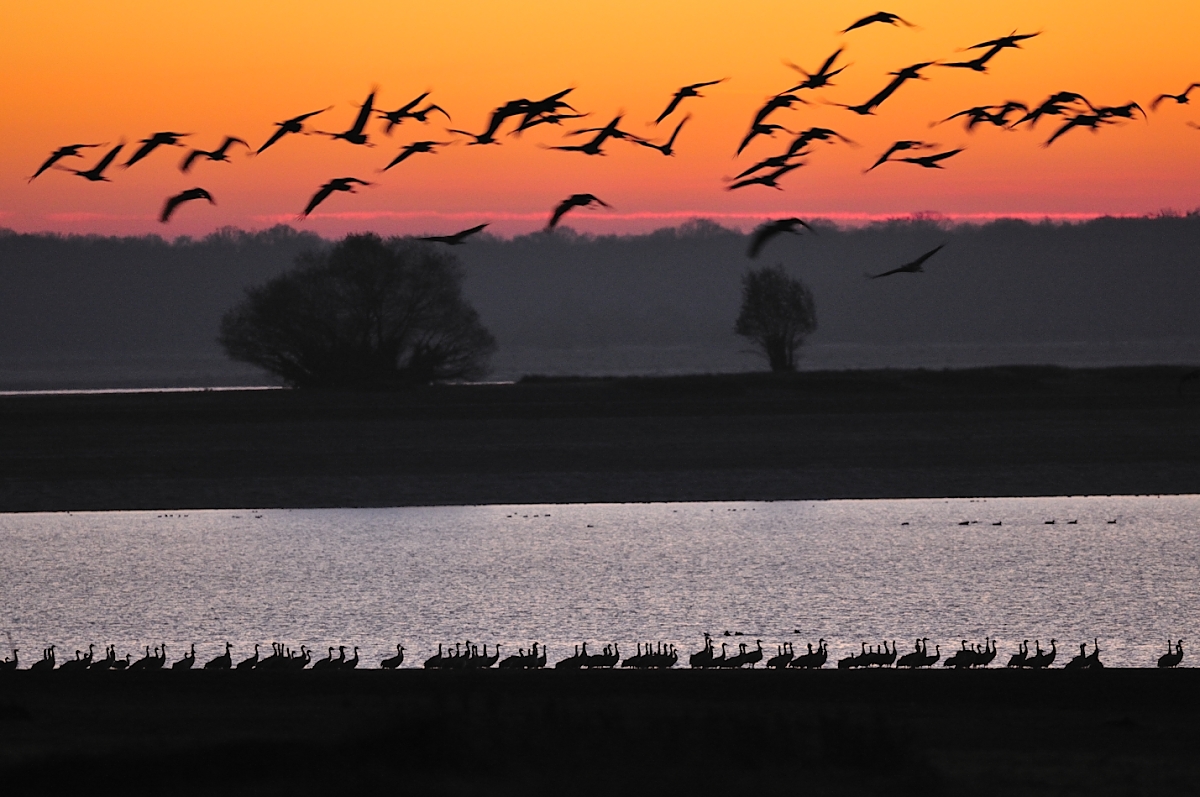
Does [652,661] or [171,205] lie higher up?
[171,205]

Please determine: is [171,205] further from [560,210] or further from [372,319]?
[372,319]

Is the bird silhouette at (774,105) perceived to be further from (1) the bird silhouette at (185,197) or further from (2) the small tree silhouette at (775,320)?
(2) the small tree silhouette at (775,320)

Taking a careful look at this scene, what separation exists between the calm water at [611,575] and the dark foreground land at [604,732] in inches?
95.1

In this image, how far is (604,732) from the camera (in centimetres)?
1209

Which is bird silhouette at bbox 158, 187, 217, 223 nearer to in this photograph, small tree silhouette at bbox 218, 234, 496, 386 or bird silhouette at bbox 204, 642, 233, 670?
bird silhouette at bbox 204, 642, 233, 670

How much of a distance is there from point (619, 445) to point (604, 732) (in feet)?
96.8

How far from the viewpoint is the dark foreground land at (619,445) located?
3528 centimetres

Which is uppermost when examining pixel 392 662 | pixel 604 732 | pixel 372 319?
pixel 372 319

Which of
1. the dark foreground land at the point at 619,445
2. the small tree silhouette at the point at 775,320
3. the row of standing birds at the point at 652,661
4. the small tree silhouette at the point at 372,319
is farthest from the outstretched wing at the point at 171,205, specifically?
the small tree silhouette at the point at 775,320

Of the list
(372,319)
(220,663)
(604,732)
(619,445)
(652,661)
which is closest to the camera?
(604,732)

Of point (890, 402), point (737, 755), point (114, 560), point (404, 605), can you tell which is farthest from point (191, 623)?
point (890, 402)

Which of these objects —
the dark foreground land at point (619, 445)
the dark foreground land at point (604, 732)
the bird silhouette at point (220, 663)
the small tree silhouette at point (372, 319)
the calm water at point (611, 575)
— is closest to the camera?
the dark foreground land at point (604, 732)

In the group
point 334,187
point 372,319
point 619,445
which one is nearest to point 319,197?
point 334,187

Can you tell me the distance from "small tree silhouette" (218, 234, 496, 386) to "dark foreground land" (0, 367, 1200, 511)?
7287mm
